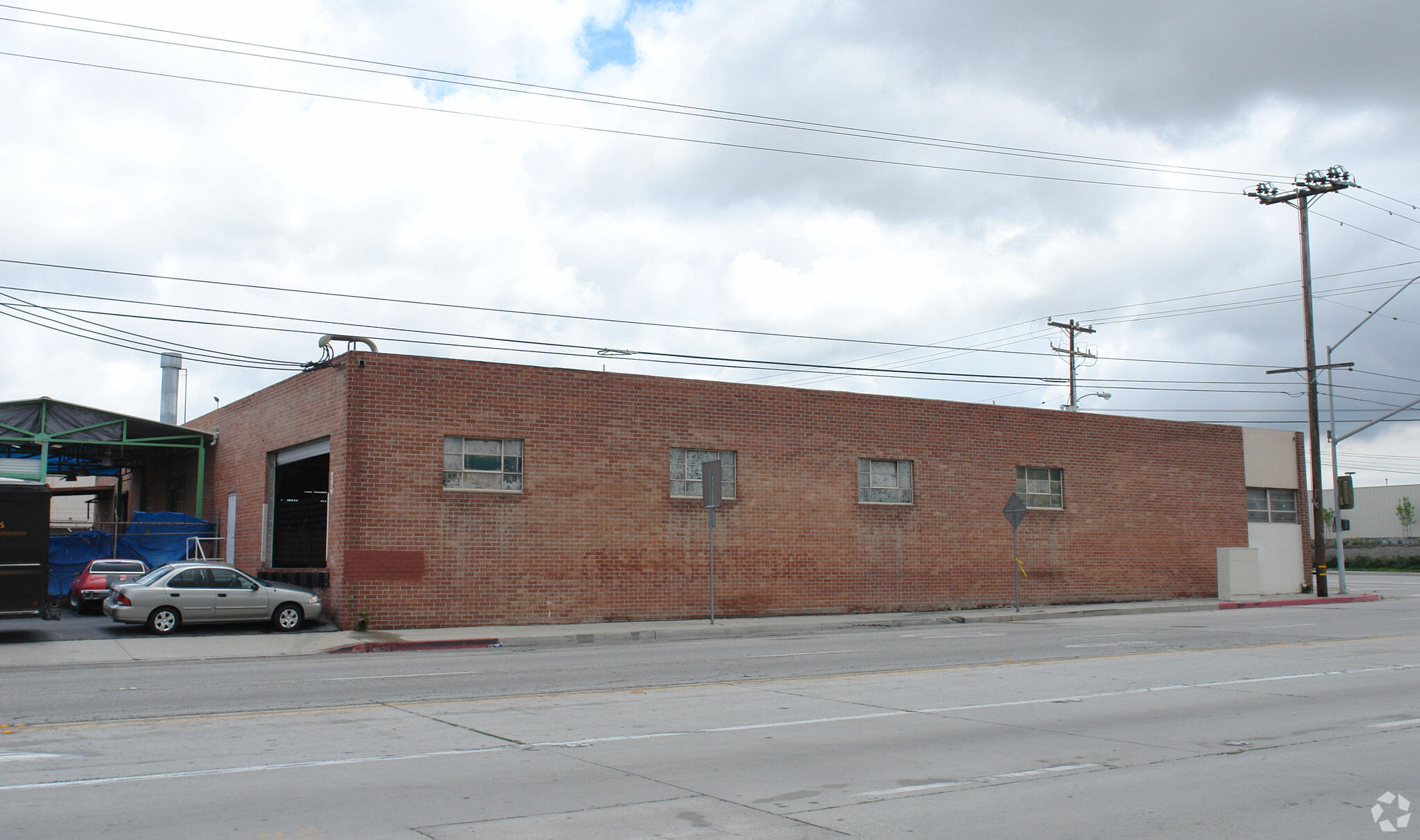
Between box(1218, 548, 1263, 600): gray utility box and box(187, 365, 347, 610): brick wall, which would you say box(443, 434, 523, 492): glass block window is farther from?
box(1218, 548, 1263, 600): gray utility box

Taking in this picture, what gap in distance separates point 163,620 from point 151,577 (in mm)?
977

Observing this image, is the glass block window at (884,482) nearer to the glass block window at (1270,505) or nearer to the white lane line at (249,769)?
the glass block window at (1270,505)

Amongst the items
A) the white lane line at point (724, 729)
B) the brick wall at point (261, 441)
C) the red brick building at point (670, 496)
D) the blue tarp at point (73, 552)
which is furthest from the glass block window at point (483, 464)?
the white lane line at point (724, 729)

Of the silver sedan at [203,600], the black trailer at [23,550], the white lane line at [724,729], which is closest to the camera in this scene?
the white lane line at [724,729]

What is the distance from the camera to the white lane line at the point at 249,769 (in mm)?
7539

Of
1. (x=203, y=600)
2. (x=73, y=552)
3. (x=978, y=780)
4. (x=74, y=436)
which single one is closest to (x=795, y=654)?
(x=978, y=780)

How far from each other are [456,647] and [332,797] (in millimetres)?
12686

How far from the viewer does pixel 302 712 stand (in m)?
11.0

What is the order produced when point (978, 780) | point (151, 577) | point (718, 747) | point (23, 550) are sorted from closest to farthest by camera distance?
point (978, 780), point (718, 747), point (23, 550), point (151, 577)

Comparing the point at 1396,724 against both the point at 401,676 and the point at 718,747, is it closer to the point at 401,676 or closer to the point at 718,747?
the point at 718,747

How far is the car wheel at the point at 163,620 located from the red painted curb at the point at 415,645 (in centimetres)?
388

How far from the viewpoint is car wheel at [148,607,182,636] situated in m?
20.0

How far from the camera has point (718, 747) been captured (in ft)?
30.0

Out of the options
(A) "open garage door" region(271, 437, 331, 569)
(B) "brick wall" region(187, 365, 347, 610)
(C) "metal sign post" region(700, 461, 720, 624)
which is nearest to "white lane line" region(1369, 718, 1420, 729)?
(C) "metal sign post" region(700, 461, 720, 624)
